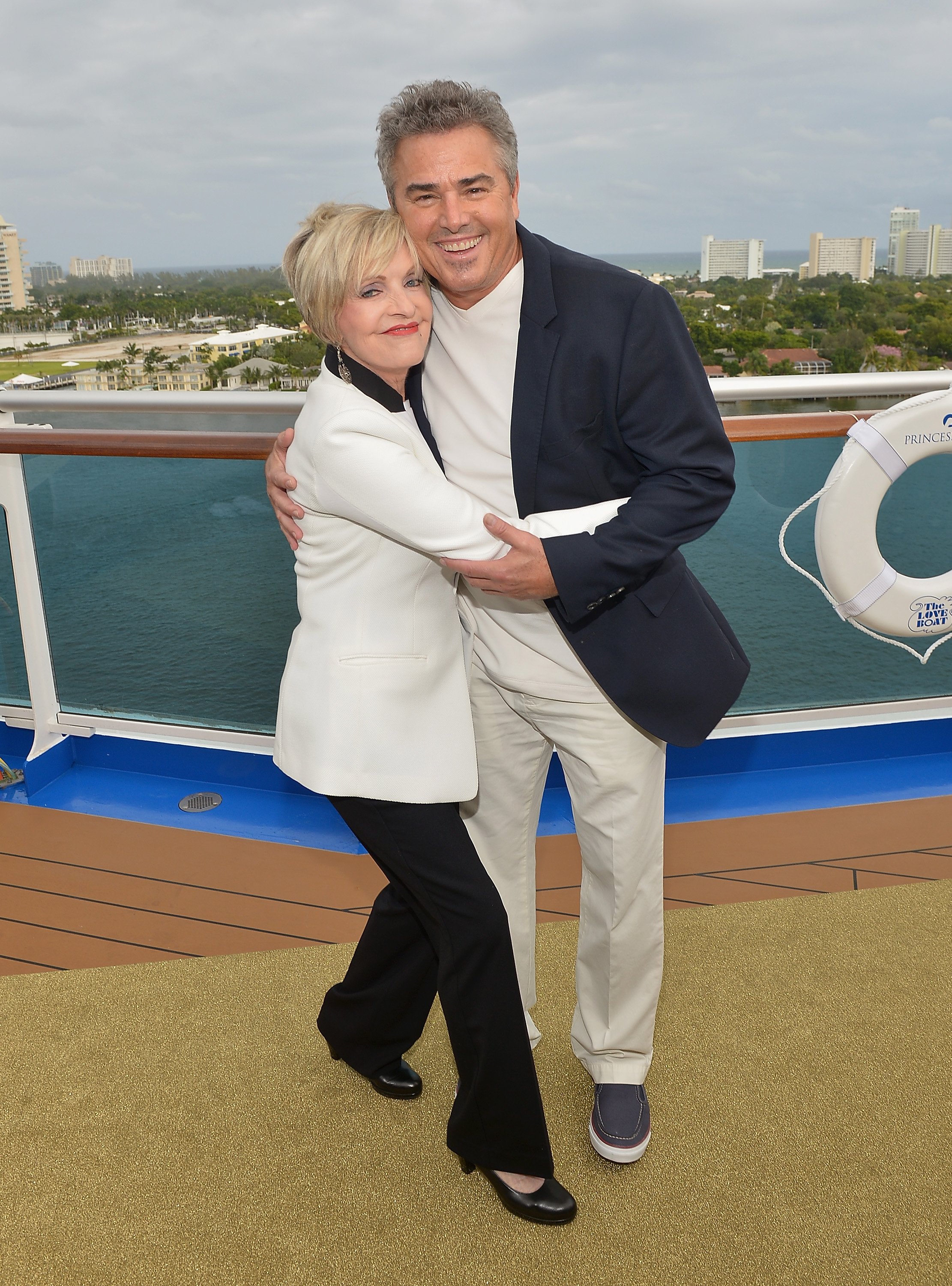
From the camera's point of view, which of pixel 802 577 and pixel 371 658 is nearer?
pixel 371 658

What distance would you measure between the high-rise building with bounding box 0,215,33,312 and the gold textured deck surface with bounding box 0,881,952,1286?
6.48 metres

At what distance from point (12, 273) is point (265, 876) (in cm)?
900

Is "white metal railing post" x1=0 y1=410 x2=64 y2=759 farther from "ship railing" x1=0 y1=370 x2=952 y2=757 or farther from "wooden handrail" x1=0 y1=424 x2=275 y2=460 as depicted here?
"wooden handrail" x1=0 y1=424 x2=275 y2=460

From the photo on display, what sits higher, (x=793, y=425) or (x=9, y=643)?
(x=793, y=425)

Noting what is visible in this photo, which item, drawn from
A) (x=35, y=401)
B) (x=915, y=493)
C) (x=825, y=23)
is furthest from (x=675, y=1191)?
(x=825, y=23)

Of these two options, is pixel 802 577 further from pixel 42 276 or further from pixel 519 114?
pixel 519 114

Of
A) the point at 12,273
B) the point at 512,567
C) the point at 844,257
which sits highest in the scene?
the point at 12,273

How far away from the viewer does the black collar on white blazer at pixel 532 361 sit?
4.04 ft

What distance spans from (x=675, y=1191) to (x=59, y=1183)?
91cm

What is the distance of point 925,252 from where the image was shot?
6.75 m

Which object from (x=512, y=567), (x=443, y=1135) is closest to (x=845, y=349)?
(x=512, y=567)

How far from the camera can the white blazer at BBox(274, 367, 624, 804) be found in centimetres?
111

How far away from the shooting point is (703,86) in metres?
44.7

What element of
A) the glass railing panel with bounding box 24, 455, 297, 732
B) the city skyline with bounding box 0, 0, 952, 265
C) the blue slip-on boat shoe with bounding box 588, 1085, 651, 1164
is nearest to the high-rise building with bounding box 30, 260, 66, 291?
the glass railing panel with bounding box 24, 455, 297, 732
